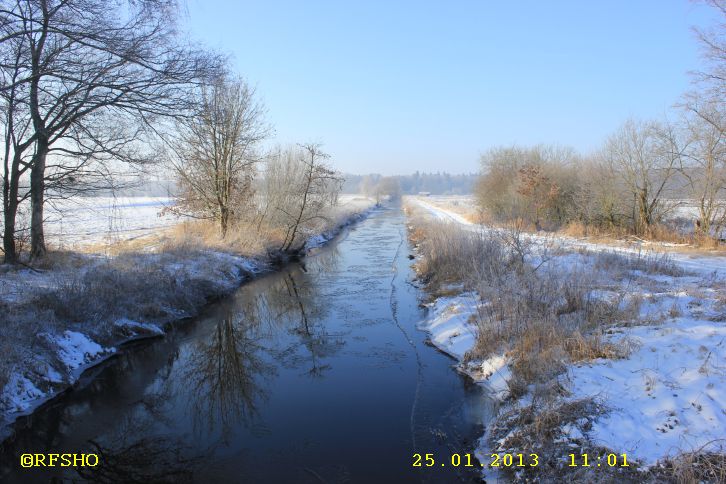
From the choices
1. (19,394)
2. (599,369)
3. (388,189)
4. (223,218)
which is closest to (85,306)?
(19,394)

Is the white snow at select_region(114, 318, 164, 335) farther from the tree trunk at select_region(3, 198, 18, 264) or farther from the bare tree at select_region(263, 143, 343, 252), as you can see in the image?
the bare tree at select_region(263, 143, 343, 252)

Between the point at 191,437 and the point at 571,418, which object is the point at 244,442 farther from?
the point at 571,418

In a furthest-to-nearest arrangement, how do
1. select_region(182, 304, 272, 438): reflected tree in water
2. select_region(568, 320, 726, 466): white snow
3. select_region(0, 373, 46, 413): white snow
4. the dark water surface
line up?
select_region(182, 304, 272, 438): reflected tree in water < select_region(0, 373, 46, 413): white snow < the dark water surface < select_region(568, 320, 726, 466): white snow

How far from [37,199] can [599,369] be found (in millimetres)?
12509

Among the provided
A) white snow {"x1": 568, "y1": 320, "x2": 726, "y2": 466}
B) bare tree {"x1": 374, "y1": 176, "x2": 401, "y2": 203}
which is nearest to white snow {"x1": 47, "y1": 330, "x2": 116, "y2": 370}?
white snow {"x1": 568, "y1": 320, "x2": 726, "y2": 466}

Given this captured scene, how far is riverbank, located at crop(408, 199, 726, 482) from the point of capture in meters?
4.00

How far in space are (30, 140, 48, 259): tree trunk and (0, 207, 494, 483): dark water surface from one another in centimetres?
458

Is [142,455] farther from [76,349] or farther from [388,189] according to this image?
[388,189]

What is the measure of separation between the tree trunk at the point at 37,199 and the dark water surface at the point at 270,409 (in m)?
4.58

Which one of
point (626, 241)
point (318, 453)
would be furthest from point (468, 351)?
point (626, 241)

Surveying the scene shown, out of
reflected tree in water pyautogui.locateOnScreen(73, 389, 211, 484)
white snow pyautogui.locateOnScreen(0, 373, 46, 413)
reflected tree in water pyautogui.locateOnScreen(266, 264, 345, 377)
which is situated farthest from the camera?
reflected tree in water pyautogui.locateOnScreen(266, 264, 345, 377)

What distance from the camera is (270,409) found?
255 inches

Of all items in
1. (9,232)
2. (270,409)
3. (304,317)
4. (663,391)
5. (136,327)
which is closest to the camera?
(663,391)

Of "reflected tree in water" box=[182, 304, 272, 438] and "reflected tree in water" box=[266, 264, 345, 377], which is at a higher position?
"reflected tree in water" box=[266, 264, 345, 377]
